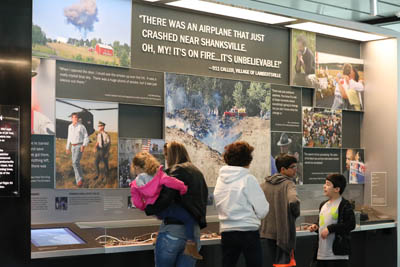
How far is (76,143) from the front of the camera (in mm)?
6297

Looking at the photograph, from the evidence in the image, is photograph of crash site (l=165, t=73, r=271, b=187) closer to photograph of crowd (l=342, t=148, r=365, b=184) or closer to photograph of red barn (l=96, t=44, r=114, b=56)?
photograph of red barn (l=96, t=44, r=114, b=56)

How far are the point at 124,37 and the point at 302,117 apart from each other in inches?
104

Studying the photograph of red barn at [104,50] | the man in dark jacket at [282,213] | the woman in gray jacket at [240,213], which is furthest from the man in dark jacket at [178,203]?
the photograph of red barn at [104,50]

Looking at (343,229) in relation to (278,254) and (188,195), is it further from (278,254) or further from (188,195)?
(188,195)

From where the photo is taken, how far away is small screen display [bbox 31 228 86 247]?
18.3ft

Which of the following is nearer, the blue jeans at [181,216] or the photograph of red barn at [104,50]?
the blue jeans at [181,216]

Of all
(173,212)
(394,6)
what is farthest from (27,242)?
(394,6)

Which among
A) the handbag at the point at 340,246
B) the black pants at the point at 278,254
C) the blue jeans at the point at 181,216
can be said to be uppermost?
the blue jeans at the point at 181,216

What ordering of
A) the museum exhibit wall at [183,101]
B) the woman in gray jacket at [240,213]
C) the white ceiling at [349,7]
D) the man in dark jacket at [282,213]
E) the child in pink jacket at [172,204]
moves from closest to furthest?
the child in pink jacket at [172,204], the woman in gray jacket at [240,213], the man in dark jacket at [282,213], the museum exhibit wall at [183,101], the white ceiling at [349,7]

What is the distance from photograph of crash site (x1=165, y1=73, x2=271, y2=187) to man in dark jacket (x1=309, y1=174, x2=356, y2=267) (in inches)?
66.9

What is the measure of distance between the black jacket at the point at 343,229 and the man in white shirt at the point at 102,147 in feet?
7.21

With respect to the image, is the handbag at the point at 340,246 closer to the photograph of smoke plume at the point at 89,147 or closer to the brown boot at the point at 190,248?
the brown boot at the point at 190,248

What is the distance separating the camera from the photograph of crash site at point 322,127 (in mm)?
8305

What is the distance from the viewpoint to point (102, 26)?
6500mm
